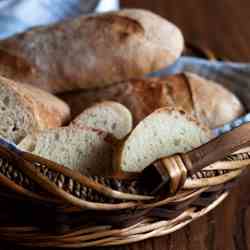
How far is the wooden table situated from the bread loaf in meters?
0.16

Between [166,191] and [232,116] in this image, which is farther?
[232,116]

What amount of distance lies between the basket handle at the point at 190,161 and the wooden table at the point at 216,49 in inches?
7.0

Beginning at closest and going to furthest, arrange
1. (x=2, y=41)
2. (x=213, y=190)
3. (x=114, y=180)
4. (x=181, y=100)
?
(x=114, y=180) < (x=213, y=190) < (x=181, y=100) < (x=2, y=41)

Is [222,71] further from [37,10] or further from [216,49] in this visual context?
[37,10]

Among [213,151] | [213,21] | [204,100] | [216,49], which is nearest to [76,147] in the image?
[213,151]

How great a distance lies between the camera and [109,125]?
956mm

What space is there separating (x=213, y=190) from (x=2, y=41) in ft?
2.08

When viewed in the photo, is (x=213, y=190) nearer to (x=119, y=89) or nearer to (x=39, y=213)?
(x=39, y=213)

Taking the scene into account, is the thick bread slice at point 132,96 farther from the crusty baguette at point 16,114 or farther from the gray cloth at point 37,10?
the gray cloth at point 37,10

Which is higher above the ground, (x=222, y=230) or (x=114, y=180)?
(x=114, y=180)

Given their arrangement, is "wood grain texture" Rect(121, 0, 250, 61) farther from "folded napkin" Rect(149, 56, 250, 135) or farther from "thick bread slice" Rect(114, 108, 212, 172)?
"thick bread slice" Rect(114, 108, 212, 172)

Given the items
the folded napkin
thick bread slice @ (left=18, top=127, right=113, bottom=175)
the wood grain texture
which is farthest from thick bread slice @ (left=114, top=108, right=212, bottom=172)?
the wood grain texture

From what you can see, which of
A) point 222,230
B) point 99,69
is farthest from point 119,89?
point 222,230

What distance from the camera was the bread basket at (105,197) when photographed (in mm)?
662
